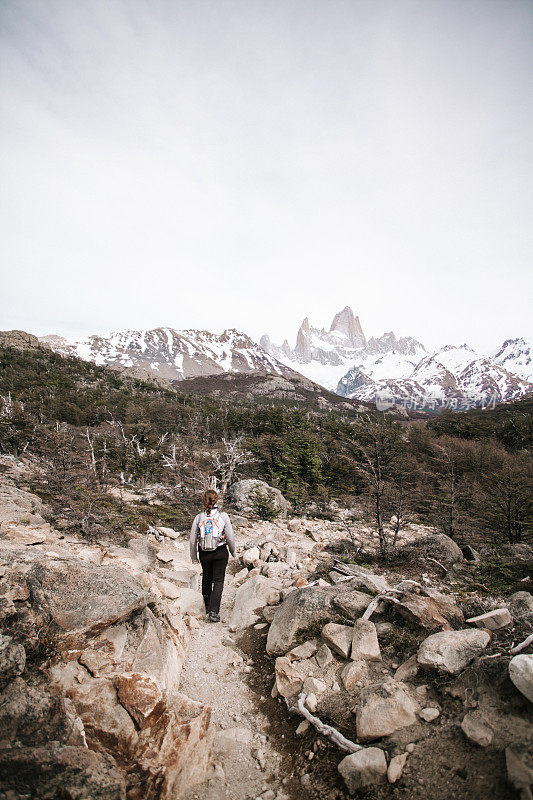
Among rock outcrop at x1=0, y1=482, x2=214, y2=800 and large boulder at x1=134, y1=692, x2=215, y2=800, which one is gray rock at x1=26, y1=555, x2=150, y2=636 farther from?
large boulder at x1=134, y1=692, x2=215, y2=800

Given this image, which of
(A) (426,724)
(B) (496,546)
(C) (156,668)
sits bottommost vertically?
(B) (496,546)

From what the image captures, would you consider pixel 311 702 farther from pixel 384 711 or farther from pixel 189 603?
pixel 189 603

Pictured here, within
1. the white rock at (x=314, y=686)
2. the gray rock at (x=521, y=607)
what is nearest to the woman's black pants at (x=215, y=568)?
the white rock at (x=314, y=686)

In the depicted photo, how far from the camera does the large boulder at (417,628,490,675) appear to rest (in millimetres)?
3516

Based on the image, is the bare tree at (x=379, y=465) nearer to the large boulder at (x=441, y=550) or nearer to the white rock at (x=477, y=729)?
the large boulder at (x=441, y=550)

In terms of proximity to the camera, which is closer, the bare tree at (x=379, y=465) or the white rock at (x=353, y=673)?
the white rock at (x=353, y=673)

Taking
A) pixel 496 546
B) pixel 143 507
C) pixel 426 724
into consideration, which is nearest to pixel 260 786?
pixel 426 724

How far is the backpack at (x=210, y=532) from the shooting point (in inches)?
223

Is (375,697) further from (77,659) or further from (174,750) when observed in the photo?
(77,659)

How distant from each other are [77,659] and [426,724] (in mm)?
3676

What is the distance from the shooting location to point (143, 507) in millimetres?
16250

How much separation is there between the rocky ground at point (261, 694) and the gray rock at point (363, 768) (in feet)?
0.04

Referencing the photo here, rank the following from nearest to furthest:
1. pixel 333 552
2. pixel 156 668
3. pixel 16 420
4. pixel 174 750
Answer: pixel 174 750, pixel 156 668, pixel 333 552, pixel 16 420

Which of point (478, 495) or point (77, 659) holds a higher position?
point (77, 659)
